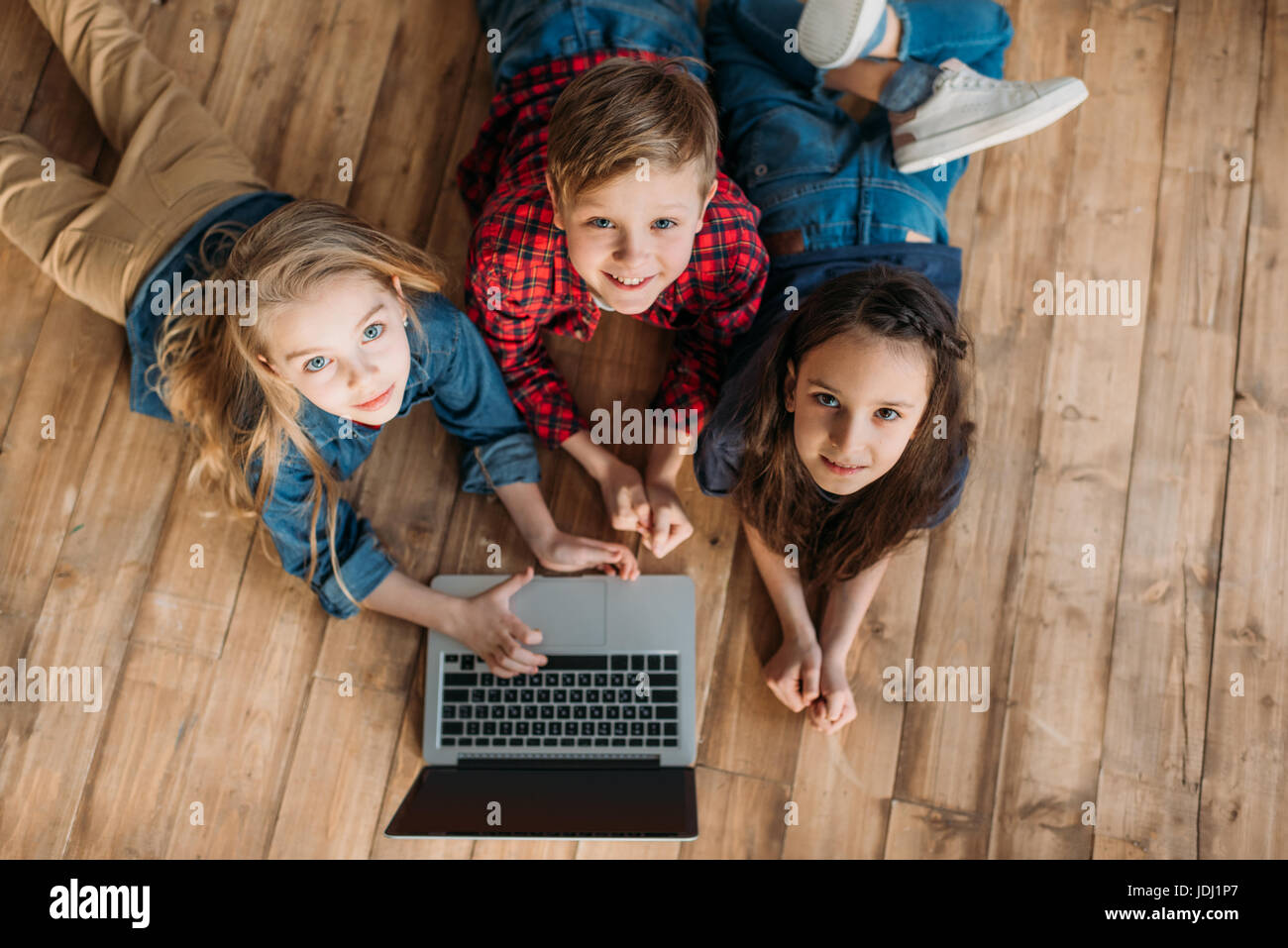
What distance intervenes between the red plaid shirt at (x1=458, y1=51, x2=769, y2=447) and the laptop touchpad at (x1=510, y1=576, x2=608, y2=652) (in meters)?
0.20

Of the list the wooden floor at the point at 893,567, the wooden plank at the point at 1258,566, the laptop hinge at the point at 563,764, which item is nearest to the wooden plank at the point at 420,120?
the wooden floor at the point at 893,567

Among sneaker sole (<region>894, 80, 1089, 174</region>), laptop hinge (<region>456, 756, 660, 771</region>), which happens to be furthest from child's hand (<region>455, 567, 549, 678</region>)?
sneaker sole (<region>894, 80, 1089, 174</region>)

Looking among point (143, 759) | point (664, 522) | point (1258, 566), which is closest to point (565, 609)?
point (664, 522)

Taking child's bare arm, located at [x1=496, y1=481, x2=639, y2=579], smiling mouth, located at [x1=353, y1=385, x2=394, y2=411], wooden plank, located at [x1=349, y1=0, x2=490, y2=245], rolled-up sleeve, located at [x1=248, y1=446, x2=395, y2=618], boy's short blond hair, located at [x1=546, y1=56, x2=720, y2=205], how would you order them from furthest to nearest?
1. wooden plank, located at [x1=349, y1=0, x2=490, y2=245]
2. child's bare arm, located at [x1=496, y1=481, x2=639, y2=579]
3. rolled-up sleeve, located at [x1=248, y1=446, x2=395, y2=618]
4. smiling mouth, located at [x1=353, y1=385, x2=394, y2=411]
5. boy's short blond hair, located at [x1=546, y1=56, x2=720, y2=205]

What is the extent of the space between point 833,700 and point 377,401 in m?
0.71

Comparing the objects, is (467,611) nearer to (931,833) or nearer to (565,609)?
(565,609)

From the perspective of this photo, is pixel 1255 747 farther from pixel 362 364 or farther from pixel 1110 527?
pixel 362 364

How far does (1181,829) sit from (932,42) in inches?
45.7

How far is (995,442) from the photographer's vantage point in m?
1.30

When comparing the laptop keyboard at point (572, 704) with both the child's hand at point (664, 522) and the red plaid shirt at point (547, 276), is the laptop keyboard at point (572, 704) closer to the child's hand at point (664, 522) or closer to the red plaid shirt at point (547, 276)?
the child's hand at point (664, 522)

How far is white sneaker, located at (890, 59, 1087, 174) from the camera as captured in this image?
46.3 inches

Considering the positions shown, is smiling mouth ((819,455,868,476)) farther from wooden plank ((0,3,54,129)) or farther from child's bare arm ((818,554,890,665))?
wooden plank ((0,3,54,129))

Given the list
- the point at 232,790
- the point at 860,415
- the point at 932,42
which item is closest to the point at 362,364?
the point at 860,415

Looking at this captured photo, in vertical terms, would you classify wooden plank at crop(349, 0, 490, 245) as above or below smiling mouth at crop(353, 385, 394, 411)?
above
